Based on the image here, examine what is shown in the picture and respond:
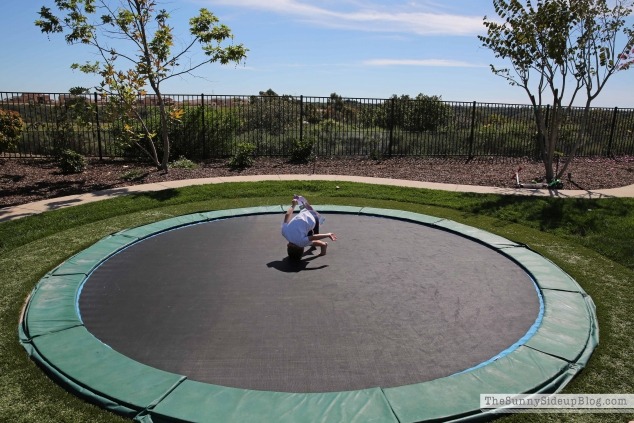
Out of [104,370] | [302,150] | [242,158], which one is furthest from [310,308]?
[302,150]

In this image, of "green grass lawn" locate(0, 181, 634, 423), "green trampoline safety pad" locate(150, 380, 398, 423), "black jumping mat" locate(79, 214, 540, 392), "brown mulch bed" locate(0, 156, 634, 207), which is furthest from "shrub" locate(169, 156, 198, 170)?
"green trampoline safety pad" locate(150, 380, 398, 423)

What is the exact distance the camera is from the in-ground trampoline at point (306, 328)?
2.39 m

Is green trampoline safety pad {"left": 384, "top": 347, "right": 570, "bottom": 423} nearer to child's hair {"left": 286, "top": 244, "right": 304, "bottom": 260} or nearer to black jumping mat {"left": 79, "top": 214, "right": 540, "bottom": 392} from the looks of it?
black jumping mat {"left": 79, "top": 214, "right": 540, "bottom": 392}

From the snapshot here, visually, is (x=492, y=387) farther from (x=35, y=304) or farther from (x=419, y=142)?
(x=419, y=142)

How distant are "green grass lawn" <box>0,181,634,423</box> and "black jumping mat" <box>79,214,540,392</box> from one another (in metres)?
0.47

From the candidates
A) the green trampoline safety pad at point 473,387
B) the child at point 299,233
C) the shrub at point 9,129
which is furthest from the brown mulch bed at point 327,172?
the green trampoline safety pad at point 473,387

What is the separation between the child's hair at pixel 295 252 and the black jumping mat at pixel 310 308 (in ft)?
0.38

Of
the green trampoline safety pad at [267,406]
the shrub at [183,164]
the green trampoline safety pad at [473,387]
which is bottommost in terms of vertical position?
the green trampoline safety pad at [267,406]

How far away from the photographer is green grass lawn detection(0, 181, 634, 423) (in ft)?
8.01

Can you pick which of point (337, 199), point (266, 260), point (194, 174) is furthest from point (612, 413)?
point (194, 174)

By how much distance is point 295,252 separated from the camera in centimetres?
426

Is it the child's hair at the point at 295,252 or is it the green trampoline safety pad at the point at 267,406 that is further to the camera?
the child's hair at the point at 295,252

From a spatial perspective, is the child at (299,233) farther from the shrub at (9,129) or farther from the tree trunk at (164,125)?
the shrub at (9,129)

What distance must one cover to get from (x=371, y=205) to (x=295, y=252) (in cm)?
239
